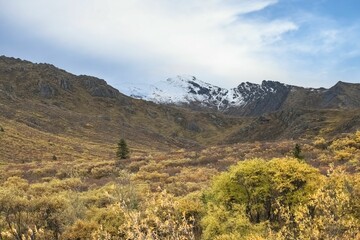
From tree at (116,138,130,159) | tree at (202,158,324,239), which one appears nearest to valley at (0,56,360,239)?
tree at (202,158,324,239)

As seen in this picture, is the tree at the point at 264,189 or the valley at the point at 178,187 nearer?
the valley at the point at 178,187

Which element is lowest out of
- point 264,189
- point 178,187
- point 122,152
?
point 178,187

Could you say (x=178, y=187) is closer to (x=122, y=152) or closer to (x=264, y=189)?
(x=264, y=189)

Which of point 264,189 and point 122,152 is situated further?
point 122,152

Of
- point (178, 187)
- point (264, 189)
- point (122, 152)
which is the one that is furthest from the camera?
point (122, 152)

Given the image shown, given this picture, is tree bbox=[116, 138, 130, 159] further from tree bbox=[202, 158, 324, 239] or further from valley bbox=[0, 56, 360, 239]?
tree bbox=[202, 158, 324, 239]

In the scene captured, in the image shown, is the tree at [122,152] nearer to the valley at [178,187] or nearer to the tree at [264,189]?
the valley at [178,187]

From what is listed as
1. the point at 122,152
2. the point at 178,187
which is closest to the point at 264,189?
the point at 178,187

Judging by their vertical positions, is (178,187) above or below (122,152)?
below

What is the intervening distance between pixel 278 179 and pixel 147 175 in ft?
85.2

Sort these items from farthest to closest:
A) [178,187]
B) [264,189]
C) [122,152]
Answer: [122,152] < [178,187] < [264,189]

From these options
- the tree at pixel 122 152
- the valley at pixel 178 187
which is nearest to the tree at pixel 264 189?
the valley at pixel 178 187

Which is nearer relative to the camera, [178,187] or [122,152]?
[178,187]

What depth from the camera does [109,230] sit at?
2105 centimetres
